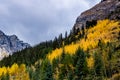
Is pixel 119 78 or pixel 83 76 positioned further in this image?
pixel 83 76

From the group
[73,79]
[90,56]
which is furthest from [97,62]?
[90,56]

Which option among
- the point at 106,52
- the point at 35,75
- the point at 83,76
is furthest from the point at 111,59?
the point at 35,75

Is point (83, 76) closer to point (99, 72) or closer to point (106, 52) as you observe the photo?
point (99, 72)

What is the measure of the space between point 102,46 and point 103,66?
36.6m

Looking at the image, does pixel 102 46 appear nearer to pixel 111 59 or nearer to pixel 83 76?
pixel 111 59

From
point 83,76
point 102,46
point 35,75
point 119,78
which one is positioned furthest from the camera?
point 102,46

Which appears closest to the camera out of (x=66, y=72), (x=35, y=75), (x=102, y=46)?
(x=66, y=72)

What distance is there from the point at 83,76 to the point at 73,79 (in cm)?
454

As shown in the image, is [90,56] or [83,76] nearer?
[83,76]

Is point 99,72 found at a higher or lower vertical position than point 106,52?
lower

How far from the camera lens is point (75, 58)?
168m

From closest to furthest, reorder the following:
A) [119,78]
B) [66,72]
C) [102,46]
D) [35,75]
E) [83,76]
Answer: [119,78] → [83,76] → [66,72] → [35,75] → [102,46]

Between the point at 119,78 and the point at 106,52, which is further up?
the point at 106,52

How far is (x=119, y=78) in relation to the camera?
5379 inches
